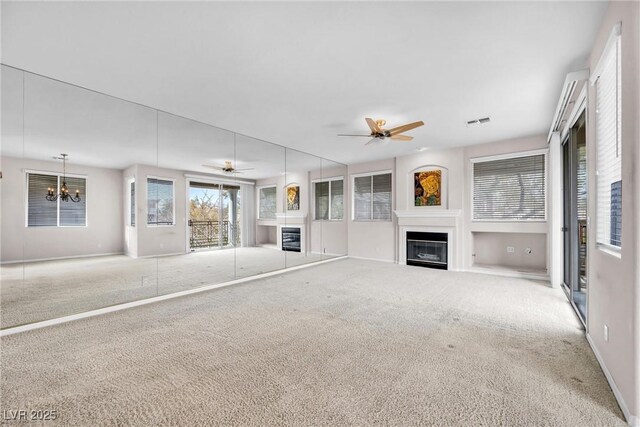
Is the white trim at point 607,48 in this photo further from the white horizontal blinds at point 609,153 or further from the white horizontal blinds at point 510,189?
the white horizontal blinds at point 510,189

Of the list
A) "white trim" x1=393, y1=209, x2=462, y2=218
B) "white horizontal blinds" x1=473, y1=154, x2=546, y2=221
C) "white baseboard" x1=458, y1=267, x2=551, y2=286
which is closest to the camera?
"white baseboard" x1=458, y1=267, x2=551, y2=286

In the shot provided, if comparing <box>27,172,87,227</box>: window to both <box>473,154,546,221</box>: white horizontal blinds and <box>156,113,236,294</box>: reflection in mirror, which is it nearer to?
<box>156,113,236,294</box>: reflection in mirror

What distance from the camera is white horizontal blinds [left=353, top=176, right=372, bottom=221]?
297 inches

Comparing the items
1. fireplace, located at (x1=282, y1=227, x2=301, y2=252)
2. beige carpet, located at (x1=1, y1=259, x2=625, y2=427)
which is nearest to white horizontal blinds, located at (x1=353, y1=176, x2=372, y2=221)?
fireplace, located at (x1=282, y1=227, x2=301, y2=252)

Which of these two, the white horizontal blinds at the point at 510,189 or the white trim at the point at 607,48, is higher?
the white trim at the point at 607,48

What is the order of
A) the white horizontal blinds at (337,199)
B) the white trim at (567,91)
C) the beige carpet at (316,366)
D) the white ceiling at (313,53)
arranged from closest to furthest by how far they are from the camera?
the beige carpet at (316,366) → the white ceiling at (313,53) → the white trim at (567,91) → the white horizontal blinds at (337,199)

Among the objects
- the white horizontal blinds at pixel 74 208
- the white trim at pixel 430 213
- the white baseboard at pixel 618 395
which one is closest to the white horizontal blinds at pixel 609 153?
the white baseboard at pixel 618 395

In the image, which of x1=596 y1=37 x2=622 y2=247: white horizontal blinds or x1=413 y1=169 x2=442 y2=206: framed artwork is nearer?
x1=596 y1=37 x2=622 y2=247: white horizontal blinds

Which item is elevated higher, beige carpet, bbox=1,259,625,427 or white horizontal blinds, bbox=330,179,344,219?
white horizontal blinds, bbox=330,179,344,219

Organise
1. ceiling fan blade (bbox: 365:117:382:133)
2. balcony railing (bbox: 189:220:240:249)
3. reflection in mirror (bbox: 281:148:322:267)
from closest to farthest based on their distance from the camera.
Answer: ceiling fan blade (bbox: 365:117:382:133)
balcony railing (bbox: 189:220:240:249)
reflection in mirror (bbox: 281:148:322:267)

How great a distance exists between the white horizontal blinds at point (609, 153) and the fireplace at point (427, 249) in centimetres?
397

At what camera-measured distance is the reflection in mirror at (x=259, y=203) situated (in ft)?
16.8

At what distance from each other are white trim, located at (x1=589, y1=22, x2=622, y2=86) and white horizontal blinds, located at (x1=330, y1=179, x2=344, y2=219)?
5.49 meters

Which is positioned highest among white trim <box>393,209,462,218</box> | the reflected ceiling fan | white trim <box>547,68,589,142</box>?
white trim <box>547,68,589,142</box>
